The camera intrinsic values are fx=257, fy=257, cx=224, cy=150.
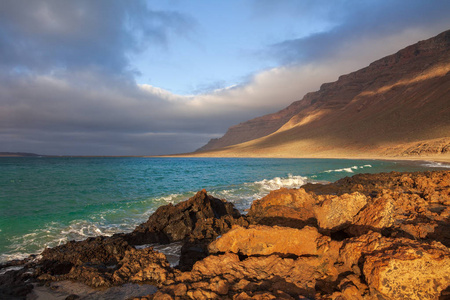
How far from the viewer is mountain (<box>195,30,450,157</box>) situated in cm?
5516

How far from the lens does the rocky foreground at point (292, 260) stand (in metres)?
2.58

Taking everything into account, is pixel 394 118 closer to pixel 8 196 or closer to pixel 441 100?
pixel 441 100

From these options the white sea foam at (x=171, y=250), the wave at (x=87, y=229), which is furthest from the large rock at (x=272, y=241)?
the wave at (x=87, y=229)

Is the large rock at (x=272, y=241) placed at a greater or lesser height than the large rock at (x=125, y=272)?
greater

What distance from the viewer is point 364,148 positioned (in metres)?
63.5

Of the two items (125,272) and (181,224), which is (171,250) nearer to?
(181,224)

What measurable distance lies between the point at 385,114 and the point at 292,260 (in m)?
81.4

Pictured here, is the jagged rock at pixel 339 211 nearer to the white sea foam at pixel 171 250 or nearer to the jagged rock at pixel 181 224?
the jagged rock at pixel 181 224

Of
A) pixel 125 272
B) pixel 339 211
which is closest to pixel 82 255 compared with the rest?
pixel 125 272

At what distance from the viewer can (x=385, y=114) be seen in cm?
7125

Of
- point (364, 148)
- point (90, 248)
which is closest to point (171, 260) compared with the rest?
point (90, 248)

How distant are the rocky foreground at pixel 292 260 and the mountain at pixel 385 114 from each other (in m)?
50.7

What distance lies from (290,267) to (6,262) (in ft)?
19.8

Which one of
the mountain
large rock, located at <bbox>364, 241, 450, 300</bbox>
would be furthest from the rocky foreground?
the mountain
